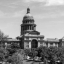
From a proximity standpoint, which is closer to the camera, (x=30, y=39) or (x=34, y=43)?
(x=30, y=39)

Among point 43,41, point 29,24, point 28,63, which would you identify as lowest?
point 28,63

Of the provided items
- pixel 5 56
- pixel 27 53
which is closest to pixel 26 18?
pixel 27 53

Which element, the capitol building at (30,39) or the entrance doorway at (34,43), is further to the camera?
the entrance doorway at (34,43)

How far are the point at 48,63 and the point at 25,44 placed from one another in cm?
2784

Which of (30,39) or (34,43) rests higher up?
(30,39)

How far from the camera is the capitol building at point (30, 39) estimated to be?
107 metres

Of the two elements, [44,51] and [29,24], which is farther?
[29,24]

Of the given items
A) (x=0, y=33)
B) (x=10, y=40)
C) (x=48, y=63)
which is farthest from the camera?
(x=10, y=40)

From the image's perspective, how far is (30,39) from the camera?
107062mm

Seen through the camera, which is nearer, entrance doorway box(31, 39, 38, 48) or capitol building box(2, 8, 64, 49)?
capitol building box(2, 8, 64, 49)

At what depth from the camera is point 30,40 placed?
107m

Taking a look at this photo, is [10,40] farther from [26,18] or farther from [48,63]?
[48,63]

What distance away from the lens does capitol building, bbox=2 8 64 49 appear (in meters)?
107

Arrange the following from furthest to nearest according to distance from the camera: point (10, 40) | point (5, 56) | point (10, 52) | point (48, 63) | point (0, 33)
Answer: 1. point (10, 40)
2. point (0, 33)
3. point (10, 52)
4. point (5, 56)
5. point (48, 63)
